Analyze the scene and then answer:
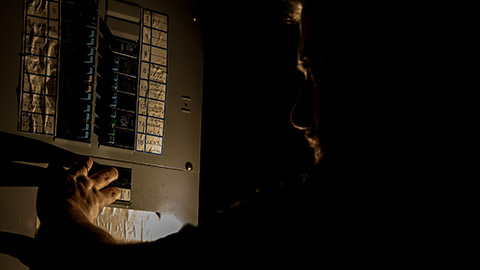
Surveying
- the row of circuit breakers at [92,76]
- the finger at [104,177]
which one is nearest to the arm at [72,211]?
the finger at [104,177]

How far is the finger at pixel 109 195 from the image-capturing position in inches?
45.7

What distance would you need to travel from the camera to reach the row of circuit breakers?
3.87 feet

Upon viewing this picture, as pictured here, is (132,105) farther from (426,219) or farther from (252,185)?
(426,219)

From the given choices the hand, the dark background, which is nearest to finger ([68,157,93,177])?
the hand

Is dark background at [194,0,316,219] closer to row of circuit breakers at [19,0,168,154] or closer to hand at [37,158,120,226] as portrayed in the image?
row of circuit breakers at [19,0,168,154]


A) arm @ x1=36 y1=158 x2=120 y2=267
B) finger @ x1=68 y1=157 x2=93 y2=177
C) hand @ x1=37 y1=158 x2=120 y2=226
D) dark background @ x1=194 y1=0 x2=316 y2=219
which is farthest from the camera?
dark background @ x1=194 y1=0 x2=316 y2=219

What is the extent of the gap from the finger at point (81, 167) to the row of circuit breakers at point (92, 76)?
79 millimetres

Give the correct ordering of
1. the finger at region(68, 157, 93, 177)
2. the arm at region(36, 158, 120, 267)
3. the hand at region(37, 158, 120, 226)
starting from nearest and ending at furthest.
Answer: the arm at region(36, 158, 120, 267) → the hand at region(37, 158, 120, 226) → the finger at region(68, 157, 93, 177)

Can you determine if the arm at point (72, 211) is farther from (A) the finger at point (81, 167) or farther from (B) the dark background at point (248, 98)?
(B) the dark background at point (248, 98)

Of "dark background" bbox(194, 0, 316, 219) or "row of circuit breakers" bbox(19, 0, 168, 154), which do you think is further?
"dark background" bbox(194, 0, 316, 219)

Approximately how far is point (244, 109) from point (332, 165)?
114 centimetres

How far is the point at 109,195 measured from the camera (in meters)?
1.18

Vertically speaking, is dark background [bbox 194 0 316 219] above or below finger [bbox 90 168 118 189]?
above

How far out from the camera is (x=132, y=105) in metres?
1.32
